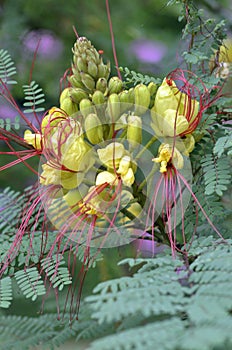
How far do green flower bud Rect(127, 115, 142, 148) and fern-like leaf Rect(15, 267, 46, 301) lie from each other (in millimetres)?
273

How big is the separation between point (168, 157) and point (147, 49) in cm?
137

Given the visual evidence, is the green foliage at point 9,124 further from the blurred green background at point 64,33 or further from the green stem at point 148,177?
the blurred green background at point 64,33

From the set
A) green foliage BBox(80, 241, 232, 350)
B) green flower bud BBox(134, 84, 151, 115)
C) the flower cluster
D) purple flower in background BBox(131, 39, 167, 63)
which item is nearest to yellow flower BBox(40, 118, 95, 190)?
the flower cluster

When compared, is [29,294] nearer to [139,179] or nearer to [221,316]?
[139,179]

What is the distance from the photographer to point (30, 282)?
978mm

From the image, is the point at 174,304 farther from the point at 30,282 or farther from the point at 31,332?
the point at 31,332

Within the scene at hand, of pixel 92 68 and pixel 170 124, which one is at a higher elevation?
pixel 92 68

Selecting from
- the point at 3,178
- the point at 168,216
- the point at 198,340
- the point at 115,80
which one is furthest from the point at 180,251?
the point at 3,178

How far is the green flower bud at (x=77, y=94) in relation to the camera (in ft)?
3.21

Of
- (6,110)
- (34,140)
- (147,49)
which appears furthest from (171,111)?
(147,49)

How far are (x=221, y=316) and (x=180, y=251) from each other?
1.15ft

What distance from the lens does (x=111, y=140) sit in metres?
0.98

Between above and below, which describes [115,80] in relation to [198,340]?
above

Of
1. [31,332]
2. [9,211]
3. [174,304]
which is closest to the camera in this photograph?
[174,304]
